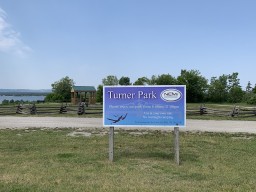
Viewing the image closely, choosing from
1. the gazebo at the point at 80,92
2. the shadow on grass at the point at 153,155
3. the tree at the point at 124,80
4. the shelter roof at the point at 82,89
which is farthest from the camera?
the tree at the point at 124,80

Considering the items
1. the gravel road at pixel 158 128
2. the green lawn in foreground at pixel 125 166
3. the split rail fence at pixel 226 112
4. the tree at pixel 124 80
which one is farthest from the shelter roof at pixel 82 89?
A: the green lawn in foreground at pixel 125 166

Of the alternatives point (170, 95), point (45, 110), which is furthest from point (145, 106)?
point (45, 110)

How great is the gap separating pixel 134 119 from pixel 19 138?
5.43m

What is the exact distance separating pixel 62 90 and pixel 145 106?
68774 mm

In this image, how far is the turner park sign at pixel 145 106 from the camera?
25.4ft

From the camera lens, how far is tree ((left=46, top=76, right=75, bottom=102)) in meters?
71.9

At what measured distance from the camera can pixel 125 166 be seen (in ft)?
23.7

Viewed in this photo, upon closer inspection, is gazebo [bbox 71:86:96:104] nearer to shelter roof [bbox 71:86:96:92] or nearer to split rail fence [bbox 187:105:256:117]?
shelter roof [bbox 71:86:96:92]

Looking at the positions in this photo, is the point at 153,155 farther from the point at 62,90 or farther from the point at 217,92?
the point at 217,92

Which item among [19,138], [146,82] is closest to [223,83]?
[146,82]

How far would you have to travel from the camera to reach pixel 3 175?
625 cm

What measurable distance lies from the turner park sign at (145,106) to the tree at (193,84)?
6938 centimetres

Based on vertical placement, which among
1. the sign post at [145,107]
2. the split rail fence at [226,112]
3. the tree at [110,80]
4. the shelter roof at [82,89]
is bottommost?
the split rail fence at [226,112]

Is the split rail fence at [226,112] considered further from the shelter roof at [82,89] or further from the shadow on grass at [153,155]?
the shelter roof at [82,89]
